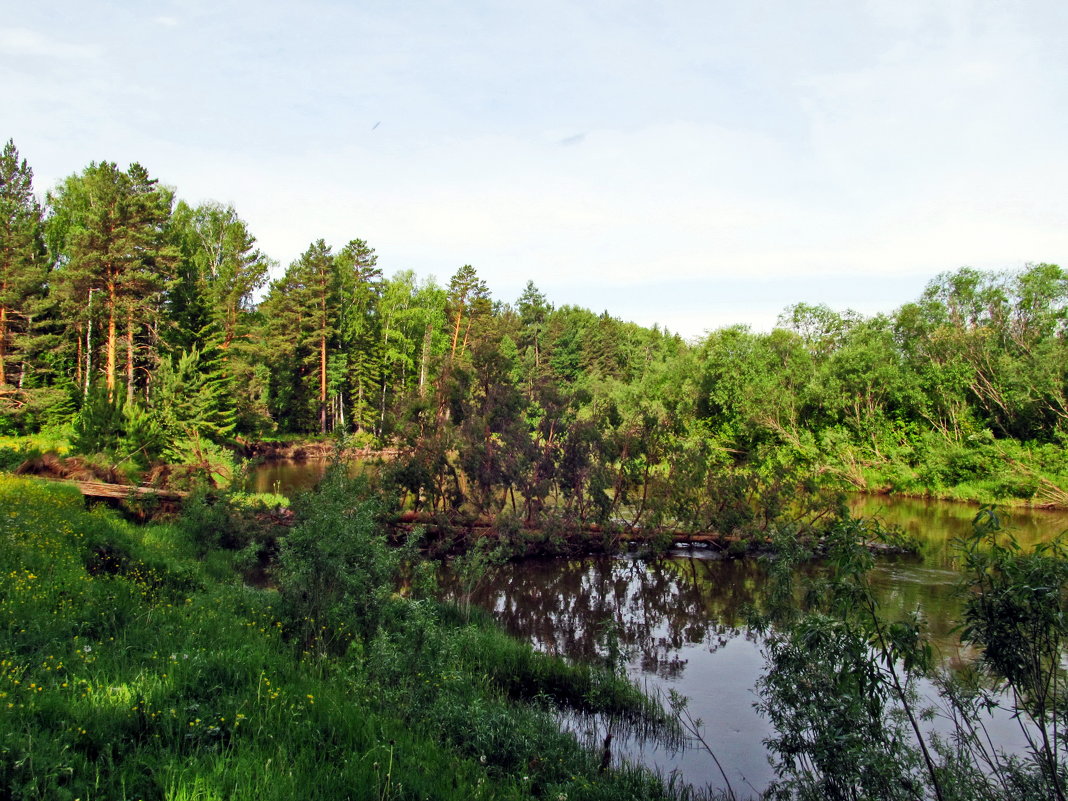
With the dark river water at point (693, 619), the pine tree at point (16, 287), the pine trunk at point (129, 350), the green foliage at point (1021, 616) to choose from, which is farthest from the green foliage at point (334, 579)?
the pine tree at point (16, 287)

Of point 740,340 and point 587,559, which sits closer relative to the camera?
point 587,559

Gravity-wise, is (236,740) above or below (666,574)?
above

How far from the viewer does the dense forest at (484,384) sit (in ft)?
67.2

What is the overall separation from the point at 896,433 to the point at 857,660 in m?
37.9

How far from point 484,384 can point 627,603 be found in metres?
8.39

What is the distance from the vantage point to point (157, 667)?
6441mm

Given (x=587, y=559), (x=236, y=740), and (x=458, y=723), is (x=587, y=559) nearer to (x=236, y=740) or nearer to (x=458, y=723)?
(x=458, y=723)

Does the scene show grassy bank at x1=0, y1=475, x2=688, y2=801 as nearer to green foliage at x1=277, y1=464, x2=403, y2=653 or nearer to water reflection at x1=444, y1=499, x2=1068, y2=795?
green foliage at x1=277, y1=464, x2=403, y2=653

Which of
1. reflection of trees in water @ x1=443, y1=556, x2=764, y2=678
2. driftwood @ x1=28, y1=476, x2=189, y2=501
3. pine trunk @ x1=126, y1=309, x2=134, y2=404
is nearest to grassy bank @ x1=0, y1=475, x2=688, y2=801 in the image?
reflection of trees in water @ x1=443, y1=556, x2=764, y2=678

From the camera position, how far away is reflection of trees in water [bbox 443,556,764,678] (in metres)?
12.9

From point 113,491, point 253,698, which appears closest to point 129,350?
point 113,491

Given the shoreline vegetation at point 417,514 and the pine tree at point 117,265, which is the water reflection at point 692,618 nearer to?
the shoreline vegetation at point 417,514

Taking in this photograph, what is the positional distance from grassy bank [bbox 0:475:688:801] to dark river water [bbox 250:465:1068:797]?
4.03ft

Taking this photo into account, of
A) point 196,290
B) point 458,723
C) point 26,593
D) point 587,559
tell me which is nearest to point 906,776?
point 458,723
